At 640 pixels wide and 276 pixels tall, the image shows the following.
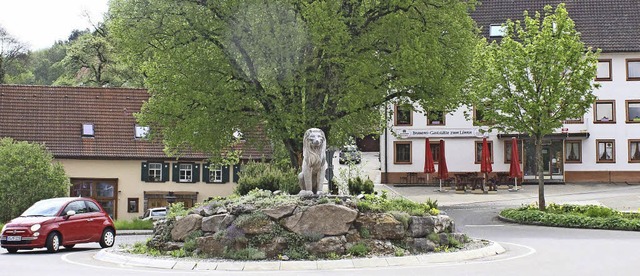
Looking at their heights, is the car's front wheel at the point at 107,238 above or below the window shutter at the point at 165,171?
below

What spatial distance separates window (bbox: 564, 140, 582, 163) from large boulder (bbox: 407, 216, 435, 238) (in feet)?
126

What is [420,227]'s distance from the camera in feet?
63.4

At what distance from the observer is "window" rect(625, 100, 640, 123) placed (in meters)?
55.8

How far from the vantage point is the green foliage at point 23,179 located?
40.5 m

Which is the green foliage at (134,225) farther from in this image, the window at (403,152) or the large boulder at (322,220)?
the large boulder at (322,220)

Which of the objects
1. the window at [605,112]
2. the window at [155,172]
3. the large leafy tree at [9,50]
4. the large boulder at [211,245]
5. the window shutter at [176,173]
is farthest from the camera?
the large leafy tree at [9,50]

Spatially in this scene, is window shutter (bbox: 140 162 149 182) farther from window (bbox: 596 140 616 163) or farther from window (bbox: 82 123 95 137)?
window (bbox: 596 140 616 163)

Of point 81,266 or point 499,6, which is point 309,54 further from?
point 499,6

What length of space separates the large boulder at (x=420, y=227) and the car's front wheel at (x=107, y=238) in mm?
9548

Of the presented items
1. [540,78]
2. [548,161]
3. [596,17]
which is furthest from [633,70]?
[540,78]

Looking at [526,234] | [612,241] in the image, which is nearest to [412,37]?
[526,234]

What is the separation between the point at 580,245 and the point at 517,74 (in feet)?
46.5

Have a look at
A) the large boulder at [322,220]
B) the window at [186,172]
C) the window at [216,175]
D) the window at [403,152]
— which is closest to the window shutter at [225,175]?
the window at [216,175]

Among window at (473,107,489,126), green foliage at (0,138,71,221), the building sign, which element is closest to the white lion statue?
window at (473,107,489,126)
